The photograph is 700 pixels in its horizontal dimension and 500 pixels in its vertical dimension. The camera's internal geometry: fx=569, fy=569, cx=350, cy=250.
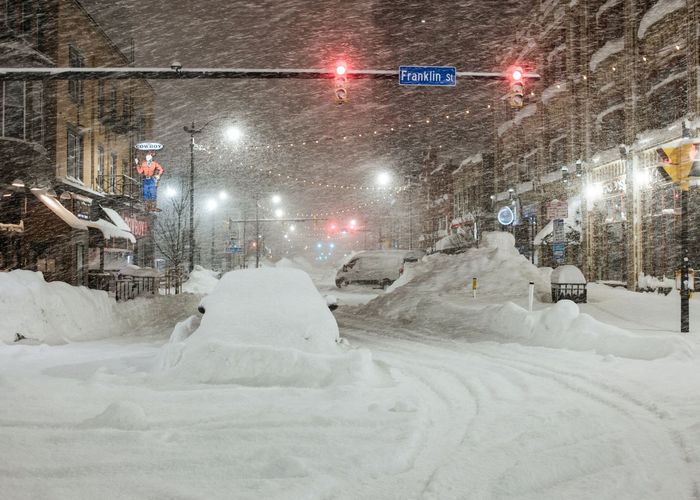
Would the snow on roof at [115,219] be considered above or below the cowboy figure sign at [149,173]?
below

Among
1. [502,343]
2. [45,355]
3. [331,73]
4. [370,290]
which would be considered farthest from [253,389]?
[370,290]

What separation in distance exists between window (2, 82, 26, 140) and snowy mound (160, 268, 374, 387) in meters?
19.3

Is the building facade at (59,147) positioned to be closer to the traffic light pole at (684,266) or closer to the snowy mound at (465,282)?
the snowy mound at (465,282)

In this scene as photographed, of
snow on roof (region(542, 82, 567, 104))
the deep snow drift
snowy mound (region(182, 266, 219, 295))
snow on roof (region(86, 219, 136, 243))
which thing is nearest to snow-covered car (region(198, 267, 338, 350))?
the deep snow drift

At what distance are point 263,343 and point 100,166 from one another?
27928 millimetres

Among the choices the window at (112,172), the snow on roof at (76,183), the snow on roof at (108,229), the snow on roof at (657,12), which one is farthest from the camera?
the window at (112,172)

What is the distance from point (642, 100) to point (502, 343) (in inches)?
679

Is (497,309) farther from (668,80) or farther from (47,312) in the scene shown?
(668,80)

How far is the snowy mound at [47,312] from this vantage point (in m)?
13.1

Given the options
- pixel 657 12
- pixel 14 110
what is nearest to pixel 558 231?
pixel 657 12

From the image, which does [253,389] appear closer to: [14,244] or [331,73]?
[331,73]

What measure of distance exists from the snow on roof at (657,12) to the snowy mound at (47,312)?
2302cm

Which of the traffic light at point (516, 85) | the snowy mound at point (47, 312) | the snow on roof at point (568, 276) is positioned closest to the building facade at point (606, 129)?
the traffic light at point (516, 85)

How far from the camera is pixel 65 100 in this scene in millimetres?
26672
